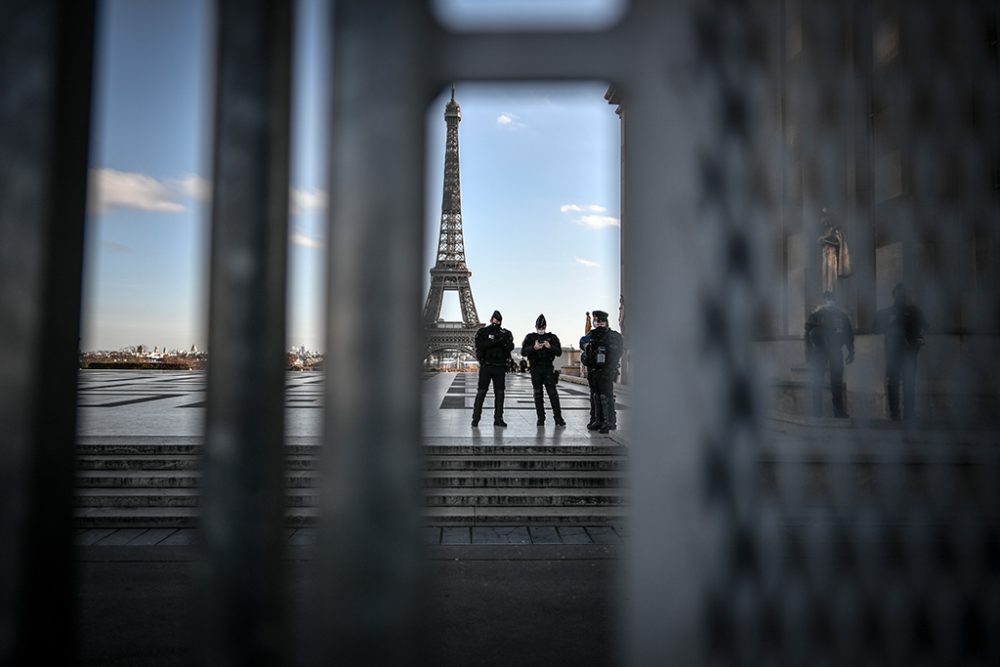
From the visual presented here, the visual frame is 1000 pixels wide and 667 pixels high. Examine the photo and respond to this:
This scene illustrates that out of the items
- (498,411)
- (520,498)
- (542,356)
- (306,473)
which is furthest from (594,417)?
(306,473)

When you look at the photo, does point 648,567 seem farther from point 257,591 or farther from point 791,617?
point 257,591

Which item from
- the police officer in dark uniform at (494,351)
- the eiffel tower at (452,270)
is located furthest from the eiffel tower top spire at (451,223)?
the police officer in dark uniform at (494,351)

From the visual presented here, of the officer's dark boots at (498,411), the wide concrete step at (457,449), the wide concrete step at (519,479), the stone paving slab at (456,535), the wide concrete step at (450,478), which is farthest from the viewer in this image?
the officer's dark boots at (498,411)

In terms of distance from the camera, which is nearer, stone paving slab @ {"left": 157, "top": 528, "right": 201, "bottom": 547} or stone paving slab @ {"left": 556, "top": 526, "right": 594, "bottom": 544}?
stone paving slab @ {"left": 157, "top": 528, "right": 201, "bottom": 547}

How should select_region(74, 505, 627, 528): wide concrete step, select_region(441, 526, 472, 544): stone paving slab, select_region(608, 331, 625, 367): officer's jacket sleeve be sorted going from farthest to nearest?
select_region(608, 331, 625, 367): officer's jacket sleeve → select_region(74, 505, 627, 528): wide concrete step → select_region(441, 526, 472, 544): stone paving slab

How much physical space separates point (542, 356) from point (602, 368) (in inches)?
38.5

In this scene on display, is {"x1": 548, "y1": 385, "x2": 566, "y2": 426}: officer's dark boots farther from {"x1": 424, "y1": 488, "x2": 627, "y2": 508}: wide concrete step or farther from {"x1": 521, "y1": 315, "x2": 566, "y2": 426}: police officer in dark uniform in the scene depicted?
{"x1": 424, "y1": 488, "x2": 627, "y2": 508}: wide concrete step

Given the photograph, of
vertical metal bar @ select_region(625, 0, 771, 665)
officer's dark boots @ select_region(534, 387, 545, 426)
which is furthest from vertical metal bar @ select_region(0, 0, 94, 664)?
officer's dark boots @ select_region(534, 387, 545, 426)

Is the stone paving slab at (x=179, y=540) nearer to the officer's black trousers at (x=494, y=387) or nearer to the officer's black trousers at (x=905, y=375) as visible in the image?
the officer's black trousers at (x=494, y=387)

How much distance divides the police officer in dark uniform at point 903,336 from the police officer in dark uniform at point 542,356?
844 cm

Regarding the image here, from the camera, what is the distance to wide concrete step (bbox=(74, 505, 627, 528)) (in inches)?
223

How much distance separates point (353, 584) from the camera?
56cm

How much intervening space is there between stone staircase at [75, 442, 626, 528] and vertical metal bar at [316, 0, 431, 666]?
5.06 metres

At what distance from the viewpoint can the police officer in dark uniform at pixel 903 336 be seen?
939 millimetres
